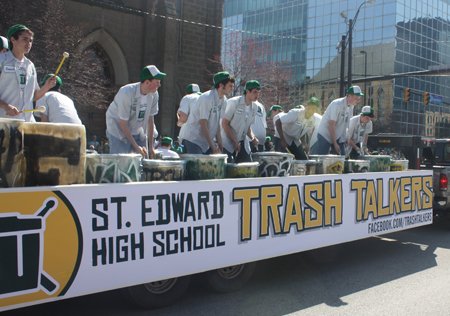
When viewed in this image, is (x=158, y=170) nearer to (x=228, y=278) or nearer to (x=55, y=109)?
(x=228, y=278)

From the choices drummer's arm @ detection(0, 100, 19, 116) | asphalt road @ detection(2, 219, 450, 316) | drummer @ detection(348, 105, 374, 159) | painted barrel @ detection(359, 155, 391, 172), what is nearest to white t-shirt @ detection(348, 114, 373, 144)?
drummer @ detection(348, 105, 374, 159)

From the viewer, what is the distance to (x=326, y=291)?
429 centimetres

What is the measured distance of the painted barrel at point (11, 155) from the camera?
268 cm

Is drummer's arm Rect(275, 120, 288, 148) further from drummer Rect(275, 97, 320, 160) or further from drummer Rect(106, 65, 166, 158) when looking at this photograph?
drummer Rect(106, 65, 166, 158)

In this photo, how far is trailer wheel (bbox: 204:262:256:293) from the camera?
392 cm

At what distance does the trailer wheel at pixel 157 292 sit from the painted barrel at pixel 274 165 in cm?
142

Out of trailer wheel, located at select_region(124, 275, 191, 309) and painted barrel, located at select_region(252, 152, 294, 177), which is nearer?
trailer wheel, located at select_region(124, 275, 191, 309)

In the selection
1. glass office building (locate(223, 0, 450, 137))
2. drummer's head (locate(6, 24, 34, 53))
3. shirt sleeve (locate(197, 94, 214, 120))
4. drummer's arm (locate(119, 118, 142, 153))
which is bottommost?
drummer's arm (locate(119, 118, 142, 153))

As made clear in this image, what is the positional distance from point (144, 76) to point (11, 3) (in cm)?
1535

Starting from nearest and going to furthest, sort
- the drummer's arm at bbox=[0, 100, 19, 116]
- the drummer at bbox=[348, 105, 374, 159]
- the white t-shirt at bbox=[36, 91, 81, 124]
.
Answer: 1. the drummer's arm at bbox=[0, 100, 19, 116]
2. the white t-shirt at bbox=[36, 91, 81, 124]
3. the drummer at bbox=[348, 105, 374, 159]

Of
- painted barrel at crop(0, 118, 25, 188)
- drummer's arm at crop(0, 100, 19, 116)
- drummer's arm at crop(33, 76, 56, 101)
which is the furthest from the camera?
drummer's arm at crop(33, 76, 56, 101)

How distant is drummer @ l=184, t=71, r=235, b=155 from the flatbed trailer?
4.92 feet

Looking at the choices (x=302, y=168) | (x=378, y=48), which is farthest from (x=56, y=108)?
(x=378, y=48)

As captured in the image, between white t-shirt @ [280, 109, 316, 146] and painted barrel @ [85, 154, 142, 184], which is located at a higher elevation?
white t-shirt @ [280, 109, 316, 146]
